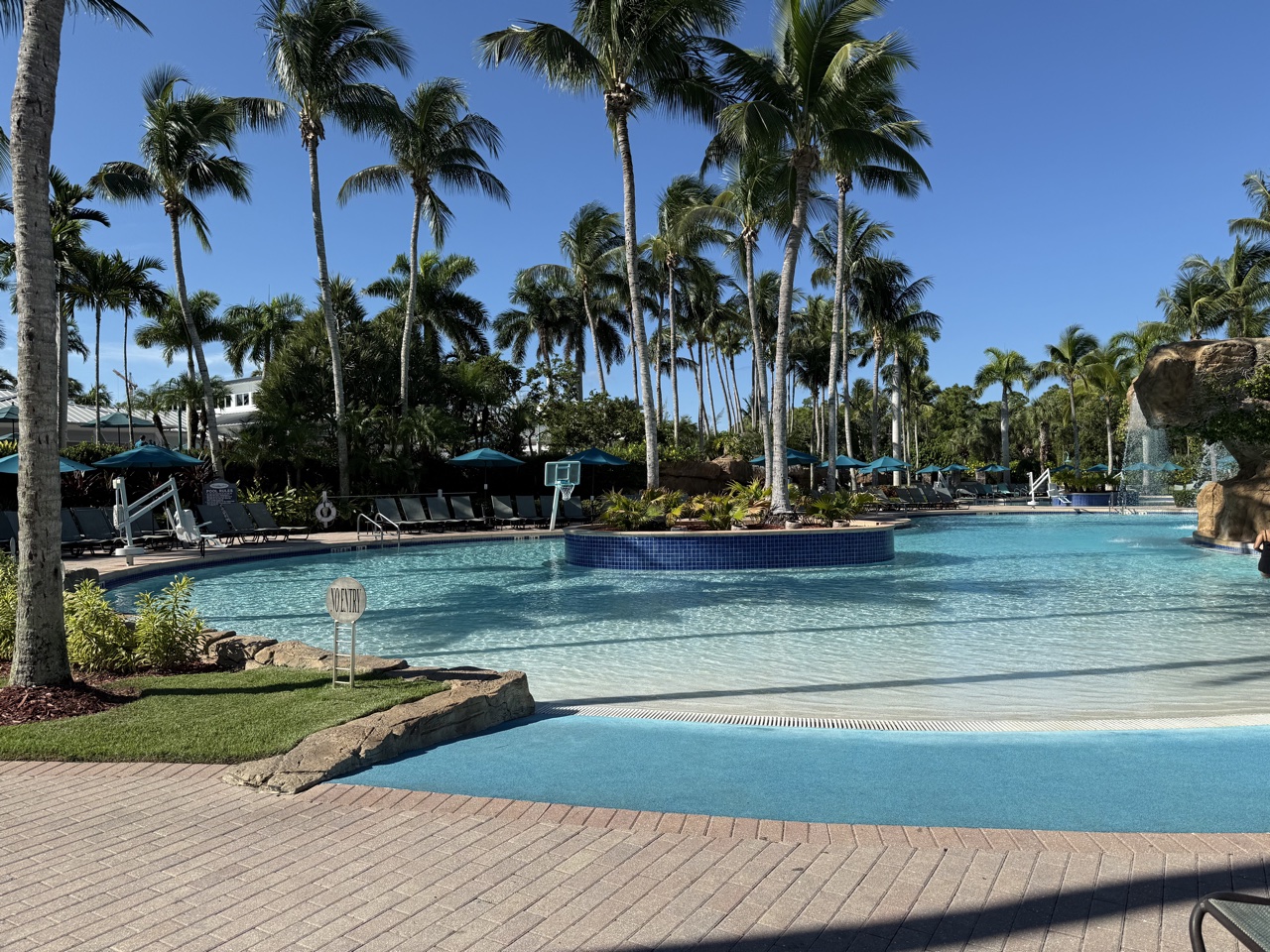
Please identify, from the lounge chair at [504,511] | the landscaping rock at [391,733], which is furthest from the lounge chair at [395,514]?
the landscaping rock at [391,733]

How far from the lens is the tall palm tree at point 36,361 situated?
5.63 meters

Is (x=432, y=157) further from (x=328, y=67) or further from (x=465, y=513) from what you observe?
(x=465, y=513)

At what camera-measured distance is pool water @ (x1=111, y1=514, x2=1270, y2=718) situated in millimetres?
6535

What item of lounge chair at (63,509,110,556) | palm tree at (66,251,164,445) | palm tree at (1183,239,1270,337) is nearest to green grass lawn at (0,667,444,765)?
lounge chair at (63,509,110,556)

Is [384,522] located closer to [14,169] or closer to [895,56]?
[895,56]

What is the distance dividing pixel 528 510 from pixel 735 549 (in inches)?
400

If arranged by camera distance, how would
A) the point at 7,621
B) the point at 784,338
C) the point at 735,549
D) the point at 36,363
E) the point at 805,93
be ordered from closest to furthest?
1. the point at 36,363
2. the point at 7,621
3. the point at 735,549
4. the point at 805,93
5. the point at 784,338

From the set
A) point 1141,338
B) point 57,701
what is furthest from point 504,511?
point 1141,338

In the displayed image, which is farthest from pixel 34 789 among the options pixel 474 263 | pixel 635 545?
pixel 474 263

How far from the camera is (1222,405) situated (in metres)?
17.5

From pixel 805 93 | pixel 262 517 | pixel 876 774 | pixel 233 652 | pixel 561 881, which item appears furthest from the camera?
pixel 262 517

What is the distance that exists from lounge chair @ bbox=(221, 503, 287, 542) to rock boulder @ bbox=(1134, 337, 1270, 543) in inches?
744

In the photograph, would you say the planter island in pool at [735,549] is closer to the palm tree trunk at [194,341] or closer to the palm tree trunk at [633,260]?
the palm tree trunk at [633,260]

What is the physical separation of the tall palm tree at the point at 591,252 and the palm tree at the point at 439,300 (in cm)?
419
